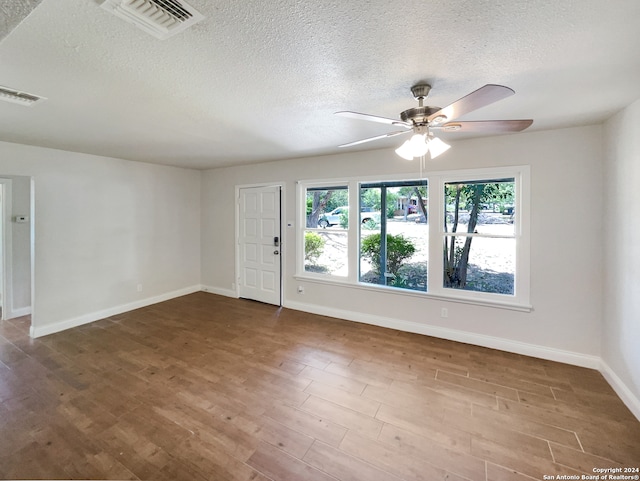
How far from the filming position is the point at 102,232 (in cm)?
425

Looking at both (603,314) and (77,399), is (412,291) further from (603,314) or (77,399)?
(77,399)

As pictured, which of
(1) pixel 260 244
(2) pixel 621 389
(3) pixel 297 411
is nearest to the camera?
(3) pixel 297 411

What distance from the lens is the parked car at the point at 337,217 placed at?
4126 mm

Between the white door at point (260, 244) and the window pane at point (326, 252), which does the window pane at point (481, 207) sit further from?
the white door at point (260, 244)

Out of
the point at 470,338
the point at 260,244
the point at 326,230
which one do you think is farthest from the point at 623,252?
the point at 260,244

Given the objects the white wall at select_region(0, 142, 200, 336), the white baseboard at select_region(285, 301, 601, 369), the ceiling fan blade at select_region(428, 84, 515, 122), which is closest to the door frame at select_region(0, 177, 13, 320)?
the white wall at select_region(0, 142, 200, 336)

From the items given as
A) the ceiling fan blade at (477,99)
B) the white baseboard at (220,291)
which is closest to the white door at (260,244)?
the white baseboard at (220,291)

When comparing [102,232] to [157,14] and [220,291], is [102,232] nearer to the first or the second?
[220,291]

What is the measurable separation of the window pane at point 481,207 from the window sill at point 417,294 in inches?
31.6

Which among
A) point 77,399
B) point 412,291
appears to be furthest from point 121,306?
point 412,291

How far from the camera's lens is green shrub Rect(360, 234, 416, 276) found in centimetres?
395

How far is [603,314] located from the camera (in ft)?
9.15

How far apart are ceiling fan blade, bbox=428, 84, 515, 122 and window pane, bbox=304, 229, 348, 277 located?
2.67 meters

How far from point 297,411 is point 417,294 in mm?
2160
